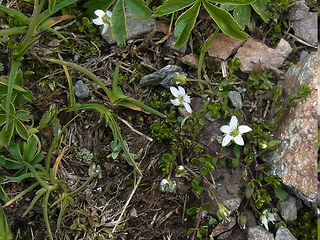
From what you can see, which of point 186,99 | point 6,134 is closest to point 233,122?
point 186,99

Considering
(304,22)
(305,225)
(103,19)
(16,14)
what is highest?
(16,14)

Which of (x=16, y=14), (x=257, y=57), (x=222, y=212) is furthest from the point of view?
(x=257, y=57)

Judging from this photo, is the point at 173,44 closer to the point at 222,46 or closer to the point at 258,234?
the point at 222,46

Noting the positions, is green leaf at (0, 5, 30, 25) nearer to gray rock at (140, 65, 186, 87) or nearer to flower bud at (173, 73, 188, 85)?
gray rock at (140, 65, 186, 87)

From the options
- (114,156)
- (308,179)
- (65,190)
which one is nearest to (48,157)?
(65,190)

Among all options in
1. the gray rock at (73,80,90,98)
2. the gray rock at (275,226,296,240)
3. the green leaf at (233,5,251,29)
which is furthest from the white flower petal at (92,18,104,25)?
the gray rock at (275,226,296,240)

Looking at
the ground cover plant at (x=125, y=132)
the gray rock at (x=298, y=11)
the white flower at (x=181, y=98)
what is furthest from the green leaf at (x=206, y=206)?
the gray rock at (x=298, y=11)
